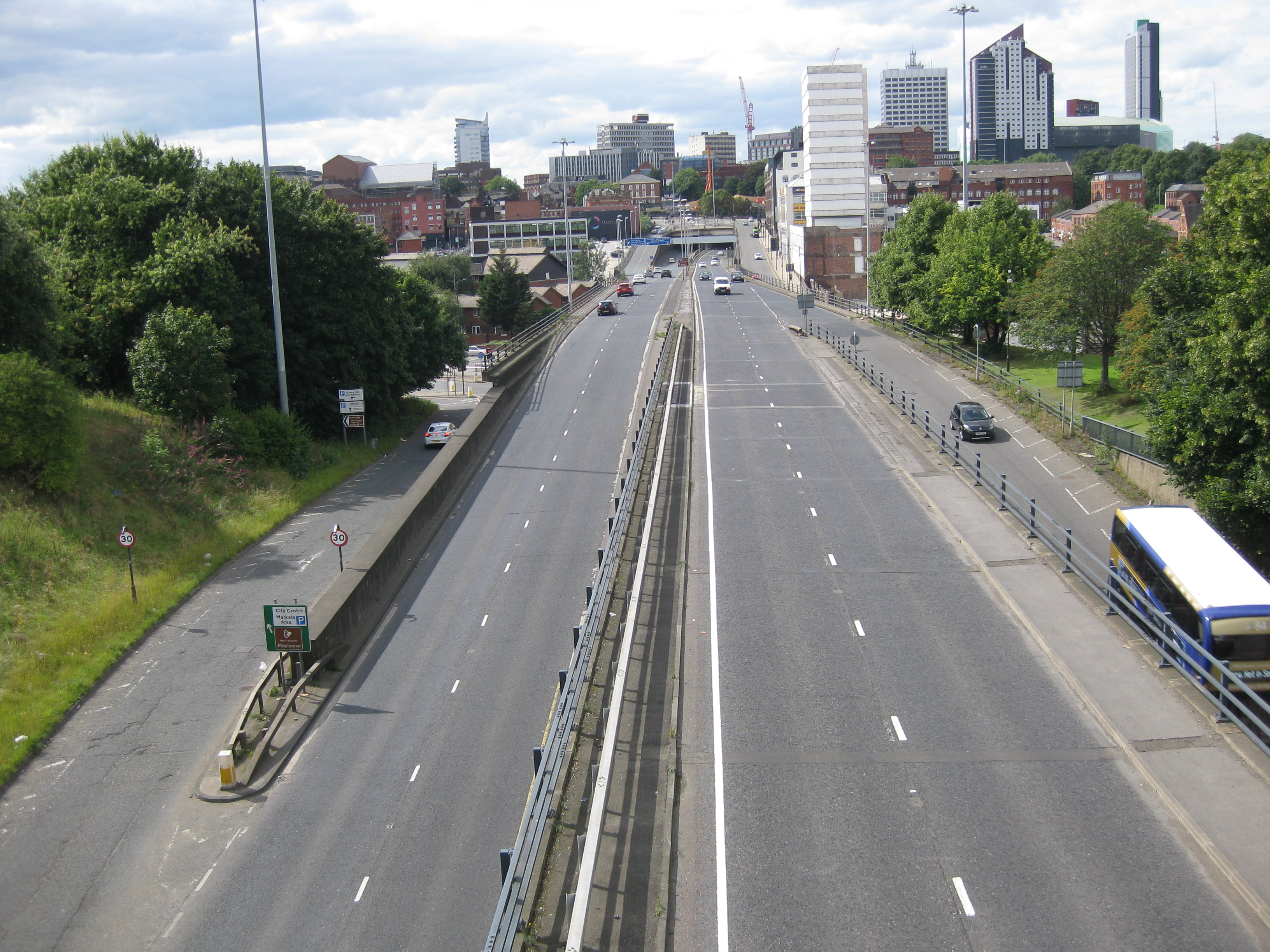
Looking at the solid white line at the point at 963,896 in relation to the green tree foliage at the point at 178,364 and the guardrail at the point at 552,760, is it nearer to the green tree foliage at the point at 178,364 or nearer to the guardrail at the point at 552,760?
the guardrail at the point at 552,760

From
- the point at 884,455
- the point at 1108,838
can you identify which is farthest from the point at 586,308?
the point at 1108,838

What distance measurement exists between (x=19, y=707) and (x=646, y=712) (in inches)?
476

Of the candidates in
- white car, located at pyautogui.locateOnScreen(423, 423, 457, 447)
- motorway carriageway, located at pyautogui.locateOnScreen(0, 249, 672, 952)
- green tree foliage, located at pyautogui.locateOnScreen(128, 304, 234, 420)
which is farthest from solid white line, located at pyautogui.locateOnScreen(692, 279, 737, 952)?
green tree foliage, located at pyautogui.locateOnScreen(128, 304, 234, 420)

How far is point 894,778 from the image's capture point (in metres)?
15.5

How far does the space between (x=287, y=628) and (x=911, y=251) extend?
2333 inches

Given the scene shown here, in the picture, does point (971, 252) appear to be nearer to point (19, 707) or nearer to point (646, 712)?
point (646, 712)

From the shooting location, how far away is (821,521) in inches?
1152

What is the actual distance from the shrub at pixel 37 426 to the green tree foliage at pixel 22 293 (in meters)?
3.48

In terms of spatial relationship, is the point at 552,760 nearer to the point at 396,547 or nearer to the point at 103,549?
the point at 396,547

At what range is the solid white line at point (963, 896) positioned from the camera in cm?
1238

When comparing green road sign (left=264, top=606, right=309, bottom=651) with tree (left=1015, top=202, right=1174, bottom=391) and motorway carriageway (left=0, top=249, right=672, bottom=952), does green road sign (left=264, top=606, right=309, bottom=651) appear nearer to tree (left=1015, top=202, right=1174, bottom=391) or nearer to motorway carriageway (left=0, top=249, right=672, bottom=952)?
motorway carriageway (left=0, top=249, right=672, bottom=952)

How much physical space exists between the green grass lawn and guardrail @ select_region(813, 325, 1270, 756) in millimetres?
12969

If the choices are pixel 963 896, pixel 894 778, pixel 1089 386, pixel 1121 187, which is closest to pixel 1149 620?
pixel 894 778

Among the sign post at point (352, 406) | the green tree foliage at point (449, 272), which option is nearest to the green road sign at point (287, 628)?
the sign post at point (352, 406)
